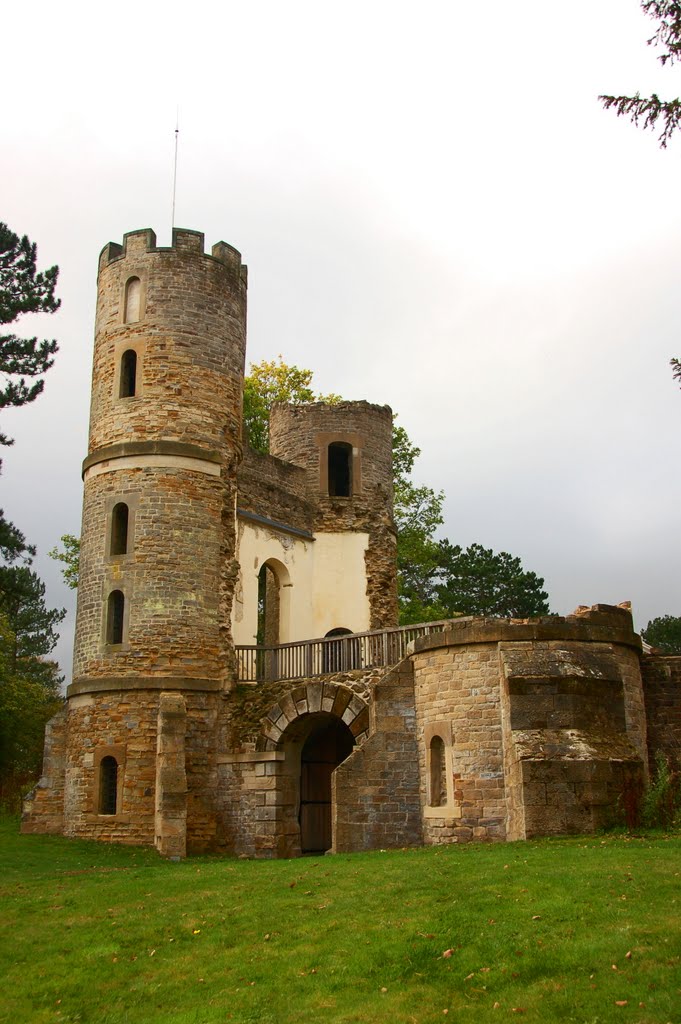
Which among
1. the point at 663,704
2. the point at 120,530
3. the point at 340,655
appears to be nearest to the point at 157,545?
the point at 120,530

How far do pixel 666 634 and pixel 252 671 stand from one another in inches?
1448

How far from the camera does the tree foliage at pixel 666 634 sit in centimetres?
5522

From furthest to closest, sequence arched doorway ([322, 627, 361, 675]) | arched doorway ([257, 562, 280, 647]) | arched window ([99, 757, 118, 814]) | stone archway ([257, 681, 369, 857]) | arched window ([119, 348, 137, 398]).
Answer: arched doorway ([257, 562, 280, 647]) < arched window ([119, 348, 137, 398]) < arched doorway ([322, 627, 361, 675]) < arched window ([99, 757, 118, 814]) < stone archway ([257, 681, 369, 857])

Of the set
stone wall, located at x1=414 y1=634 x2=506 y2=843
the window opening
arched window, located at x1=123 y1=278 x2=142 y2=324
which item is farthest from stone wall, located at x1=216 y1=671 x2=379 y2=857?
arched window, located at x1=123 y1=278 x2=142 y2=324

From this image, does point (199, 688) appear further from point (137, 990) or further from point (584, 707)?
point (137, 990)

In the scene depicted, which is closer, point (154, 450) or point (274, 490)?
point (154, 450)

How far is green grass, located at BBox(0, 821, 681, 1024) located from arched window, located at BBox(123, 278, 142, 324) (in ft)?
45.3

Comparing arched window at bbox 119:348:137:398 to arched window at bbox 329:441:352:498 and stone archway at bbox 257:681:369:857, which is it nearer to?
arched window at bbox 329:441:352:498

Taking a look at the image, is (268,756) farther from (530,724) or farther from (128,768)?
(530,724)

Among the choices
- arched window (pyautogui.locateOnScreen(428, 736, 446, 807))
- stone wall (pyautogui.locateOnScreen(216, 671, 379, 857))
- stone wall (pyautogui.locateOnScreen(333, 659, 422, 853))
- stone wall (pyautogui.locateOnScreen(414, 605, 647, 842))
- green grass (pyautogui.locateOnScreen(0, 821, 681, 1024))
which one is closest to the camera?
green grass (pyautogui.locateOnScreen(0, 821, 681, 1024))

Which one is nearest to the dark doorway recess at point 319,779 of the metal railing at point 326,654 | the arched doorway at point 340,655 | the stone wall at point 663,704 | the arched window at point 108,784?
the metal railing at point 326,654

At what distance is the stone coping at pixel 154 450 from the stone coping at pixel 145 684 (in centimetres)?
477

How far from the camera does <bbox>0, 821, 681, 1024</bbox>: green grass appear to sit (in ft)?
29.0

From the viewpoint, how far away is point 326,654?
915 inches
